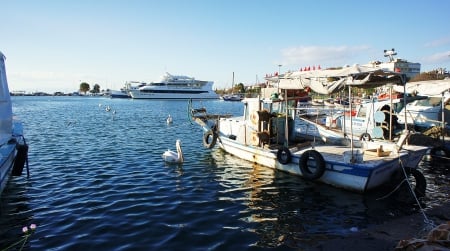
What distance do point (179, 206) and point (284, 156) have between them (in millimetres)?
5282

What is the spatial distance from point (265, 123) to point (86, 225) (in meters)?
9.13

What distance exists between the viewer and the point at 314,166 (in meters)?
12.6

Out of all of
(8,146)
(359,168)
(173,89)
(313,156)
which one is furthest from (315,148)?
(173,89)

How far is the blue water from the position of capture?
8203 millimetres

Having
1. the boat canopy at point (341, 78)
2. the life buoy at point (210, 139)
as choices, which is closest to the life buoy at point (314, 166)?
the boat canopy at point (341, 78)

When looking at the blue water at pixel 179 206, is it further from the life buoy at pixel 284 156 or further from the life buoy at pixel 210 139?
the life buoy at pixel 210 139

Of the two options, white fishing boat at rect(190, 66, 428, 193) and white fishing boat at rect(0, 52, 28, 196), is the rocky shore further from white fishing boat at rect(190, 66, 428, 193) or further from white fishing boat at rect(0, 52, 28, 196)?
white fishing boat at rect(0, 52, 28, 196)

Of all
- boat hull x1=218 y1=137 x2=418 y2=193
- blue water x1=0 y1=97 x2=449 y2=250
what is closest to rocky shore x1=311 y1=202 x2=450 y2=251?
blue water x1=0 y1=97 x2=449 y2=250

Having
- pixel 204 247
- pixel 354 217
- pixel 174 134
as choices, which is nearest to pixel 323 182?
pixel 354 217

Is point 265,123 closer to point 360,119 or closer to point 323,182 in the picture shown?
point 323,182

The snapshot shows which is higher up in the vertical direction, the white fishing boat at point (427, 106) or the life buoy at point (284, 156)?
the white fishing boat at point (427, 106)

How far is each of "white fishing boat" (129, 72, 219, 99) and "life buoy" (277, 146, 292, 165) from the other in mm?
99948

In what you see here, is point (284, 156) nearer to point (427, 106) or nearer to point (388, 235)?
point (388, 235)

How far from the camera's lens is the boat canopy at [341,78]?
12.0 meters
